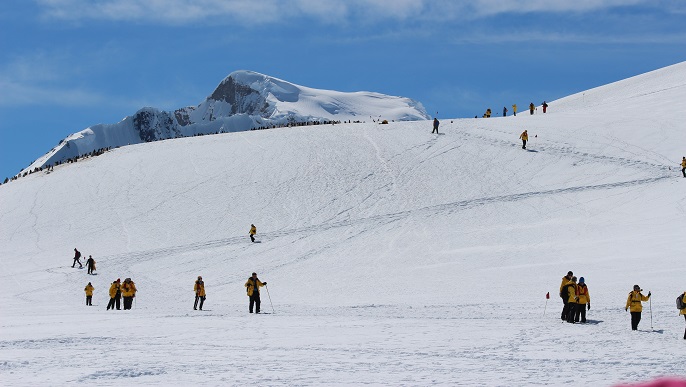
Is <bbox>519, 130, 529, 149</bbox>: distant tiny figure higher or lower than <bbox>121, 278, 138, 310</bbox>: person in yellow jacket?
higher

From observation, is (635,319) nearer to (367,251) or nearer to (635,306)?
(635,306)

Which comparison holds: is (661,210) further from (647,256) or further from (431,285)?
(431,285)

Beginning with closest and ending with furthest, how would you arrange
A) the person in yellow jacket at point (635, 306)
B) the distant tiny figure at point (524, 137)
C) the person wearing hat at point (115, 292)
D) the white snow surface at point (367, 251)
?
1. the white snow surface at point (367, 251)
2. the person in yellow jacket at point (635, 306)
3. the person wearing hat at point (115, 292)
4. the distant tiny figure at point (524, 137)

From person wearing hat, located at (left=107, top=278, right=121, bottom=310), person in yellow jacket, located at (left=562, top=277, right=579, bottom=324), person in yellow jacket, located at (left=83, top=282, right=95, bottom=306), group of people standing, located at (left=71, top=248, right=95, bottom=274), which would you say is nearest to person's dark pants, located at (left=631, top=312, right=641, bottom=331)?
person in yellow jacket, located at (left=562, top=277, right=579, bottom=324)

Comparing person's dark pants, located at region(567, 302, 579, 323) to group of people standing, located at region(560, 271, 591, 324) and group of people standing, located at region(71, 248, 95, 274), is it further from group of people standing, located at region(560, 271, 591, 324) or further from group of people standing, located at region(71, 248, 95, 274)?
group of people standing, located at region(71, 248, 95, 274)

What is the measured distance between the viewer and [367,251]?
33.9m

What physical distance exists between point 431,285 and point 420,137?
26.7 meters

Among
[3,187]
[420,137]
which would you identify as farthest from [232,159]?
[3,187]

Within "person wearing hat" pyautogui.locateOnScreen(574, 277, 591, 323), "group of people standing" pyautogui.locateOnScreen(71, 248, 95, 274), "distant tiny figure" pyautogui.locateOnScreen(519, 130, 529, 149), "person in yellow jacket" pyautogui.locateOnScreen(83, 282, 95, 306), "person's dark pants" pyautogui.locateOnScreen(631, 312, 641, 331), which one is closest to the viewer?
"person's dark pants" pyautogui.locateOnScreen(631, 312, 641, 331)

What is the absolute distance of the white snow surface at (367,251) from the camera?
44.1ft

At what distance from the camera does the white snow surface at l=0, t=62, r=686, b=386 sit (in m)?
13.4

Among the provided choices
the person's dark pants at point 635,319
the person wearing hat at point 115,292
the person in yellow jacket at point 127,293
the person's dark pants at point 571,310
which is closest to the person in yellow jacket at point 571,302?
the person's dark pants at point 571,310

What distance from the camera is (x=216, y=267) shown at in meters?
34.2

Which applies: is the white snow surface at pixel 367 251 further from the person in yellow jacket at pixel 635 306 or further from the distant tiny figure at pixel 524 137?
the distant tiny figure at pixel 524 137
